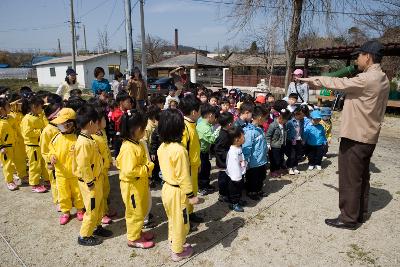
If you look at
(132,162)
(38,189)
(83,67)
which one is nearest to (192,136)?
(132,162)

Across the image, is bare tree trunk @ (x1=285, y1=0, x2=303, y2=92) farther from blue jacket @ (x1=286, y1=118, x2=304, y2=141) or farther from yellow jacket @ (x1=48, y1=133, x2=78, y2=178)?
yellow jacket @ (x1=48, y1=133, x2=78, y2=178)

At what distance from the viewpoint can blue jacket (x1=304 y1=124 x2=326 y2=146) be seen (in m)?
5.72

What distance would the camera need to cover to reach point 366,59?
136 inches

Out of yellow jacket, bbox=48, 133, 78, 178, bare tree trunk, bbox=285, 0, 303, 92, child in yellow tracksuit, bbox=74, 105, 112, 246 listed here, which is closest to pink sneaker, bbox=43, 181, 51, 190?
yellow jacket, bbox=48, 133, 78, 178

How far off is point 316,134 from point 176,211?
3.71 m

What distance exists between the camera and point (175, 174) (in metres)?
2.95

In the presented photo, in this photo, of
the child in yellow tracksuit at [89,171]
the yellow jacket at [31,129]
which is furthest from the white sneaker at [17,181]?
the child in yellow tracksuit at [89,171]

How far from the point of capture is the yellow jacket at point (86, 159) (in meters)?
3.20

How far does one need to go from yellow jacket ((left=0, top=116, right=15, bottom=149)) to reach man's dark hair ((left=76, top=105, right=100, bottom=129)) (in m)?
2.23

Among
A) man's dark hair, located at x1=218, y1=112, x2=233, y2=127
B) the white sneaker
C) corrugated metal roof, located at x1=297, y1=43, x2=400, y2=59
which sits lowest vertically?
the white sneaker

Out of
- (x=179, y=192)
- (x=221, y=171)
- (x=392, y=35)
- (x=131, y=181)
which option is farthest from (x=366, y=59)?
(x=392, y=35)

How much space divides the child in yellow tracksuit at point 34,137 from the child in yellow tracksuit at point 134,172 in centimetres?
236

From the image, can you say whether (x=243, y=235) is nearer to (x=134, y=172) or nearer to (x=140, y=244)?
(x=140, y=244)

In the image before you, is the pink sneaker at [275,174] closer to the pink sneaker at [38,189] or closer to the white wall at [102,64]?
the pink sneaker at [38,189]
